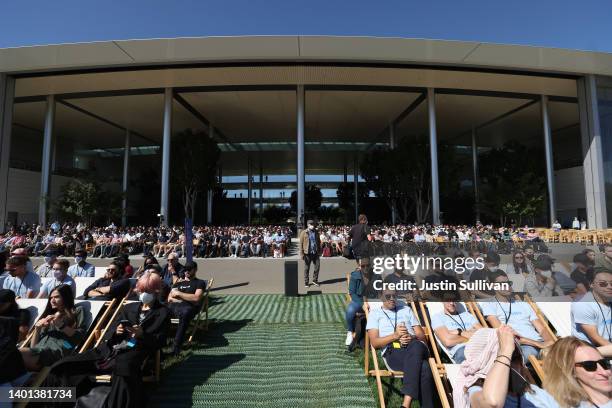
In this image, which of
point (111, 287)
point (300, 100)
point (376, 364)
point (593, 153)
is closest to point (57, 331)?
point (111, 287)

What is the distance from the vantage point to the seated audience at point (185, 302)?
161 inches

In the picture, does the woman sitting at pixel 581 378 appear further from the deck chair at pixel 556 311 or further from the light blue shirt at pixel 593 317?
the deck chair at pixel 556 311

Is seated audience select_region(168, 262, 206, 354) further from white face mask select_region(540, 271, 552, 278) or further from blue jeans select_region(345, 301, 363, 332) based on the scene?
white face mask select_region(540, 271, 552, 278)

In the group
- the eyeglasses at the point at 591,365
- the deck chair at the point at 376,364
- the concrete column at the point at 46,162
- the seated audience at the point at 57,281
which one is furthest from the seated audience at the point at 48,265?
the concrete column at the point at 46,162

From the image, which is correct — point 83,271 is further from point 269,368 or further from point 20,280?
point 269,368

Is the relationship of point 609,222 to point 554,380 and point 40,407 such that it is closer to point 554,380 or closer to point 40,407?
point 554,380

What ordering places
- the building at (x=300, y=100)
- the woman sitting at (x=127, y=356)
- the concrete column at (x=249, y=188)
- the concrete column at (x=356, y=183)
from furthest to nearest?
the concrete column at (x=249, y=188) < the concrete column at (x=356, y=183) < the building at (x=300, y=100) < the woman sitting at (x=127, y=356)

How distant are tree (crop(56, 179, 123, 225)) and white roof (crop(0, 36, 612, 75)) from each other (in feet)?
25.8

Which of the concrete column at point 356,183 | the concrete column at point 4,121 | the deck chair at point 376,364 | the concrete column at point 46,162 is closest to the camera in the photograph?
the deck chair at point 376,364

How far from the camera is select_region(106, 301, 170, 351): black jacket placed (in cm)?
296

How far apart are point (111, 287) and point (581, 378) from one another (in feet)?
16.3

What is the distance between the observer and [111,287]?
4.39 metres

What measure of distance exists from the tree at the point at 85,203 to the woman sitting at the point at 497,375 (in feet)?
85.5

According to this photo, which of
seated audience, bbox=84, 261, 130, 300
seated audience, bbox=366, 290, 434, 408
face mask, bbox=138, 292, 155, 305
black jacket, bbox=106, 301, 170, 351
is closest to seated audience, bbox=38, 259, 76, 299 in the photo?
seated audience, bbox=84, 261, 130, 300
